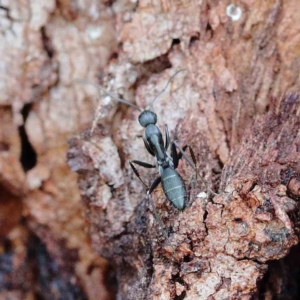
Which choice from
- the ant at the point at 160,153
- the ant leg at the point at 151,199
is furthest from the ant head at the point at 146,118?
the ant leg at the point at 151,199

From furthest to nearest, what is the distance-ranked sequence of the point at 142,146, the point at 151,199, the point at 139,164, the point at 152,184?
the point at 142,146 → the point at 139,164 → the point at 152,184 → the point at 151,199

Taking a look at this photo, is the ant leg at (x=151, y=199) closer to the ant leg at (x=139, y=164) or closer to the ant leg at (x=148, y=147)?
the ant leg at (x=139, y=164)

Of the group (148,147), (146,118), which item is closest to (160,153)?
(148,147)

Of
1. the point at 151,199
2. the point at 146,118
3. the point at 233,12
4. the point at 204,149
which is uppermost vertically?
the point at 233,12

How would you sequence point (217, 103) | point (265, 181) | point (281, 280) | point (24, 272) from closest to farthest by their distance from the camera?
point (265, 181)
point (281, 280)
point (217, 103)
point (24, 272)

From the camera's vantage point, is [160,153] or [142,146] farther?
[142,146]

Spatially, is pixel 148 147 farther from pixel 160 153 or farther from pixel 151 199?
pixel 151 199

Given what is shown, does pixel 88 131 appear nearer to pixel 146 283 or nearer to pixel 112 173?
pixel 112 173

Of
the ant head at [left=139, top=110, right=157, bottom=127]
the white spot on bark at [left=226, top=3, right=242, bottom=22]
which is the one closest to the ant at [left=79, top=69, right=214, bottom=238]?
the ant head at [left=139, top=110, right=157, bottom=127]

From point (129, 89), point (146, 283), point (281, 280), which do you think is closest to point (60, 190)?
point (129, 89)
